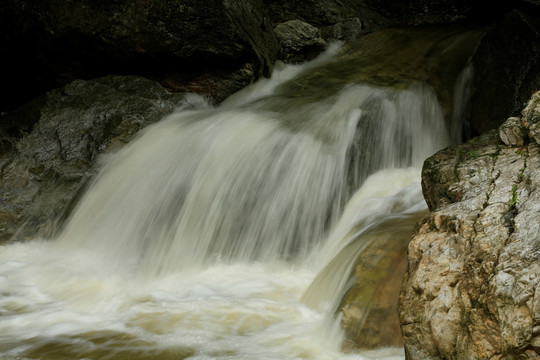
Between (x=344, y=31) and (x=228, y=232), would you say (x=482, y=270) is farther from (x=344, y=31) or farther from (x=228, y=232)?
(x=344, y=31)

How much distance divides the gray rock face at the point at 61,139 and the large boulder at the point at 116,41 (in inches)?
13.7

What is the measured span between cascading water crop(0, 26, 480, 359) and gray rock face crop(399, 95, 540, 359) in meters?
0.63

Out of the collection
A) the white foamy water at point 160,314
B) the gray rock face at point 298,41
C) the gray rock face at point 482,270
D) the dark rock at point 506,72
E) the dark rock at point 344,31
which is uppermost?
the dark rock at point 344,31

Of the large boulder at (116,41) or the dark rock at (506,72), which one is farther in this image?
the large boulder at (116,41)

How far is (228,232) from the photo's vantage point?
5.03 meters

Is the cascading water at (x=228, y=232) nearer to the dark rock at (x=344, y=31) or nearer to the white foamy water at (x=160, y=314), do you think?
the white foamy water at (x=160, y=314)

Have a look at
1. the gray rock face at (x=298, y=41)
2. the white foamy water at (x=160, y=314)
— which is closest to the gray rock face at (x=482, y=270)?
the white foamy water at (x=160, y=314)

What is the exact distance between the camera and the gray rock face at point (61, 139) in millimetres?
5918

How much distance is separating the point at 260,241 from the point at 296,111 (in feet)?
7.57

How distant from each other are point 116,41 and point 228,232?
12.7 ft

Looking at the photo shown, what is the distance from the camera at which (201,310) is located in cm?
382

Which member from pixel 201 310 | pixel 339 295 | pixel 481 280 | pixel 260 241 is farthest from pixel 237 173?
pixel 481 280

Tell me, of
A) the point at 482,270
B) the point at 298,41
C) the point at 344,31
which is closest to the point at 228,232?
the point at 482,270

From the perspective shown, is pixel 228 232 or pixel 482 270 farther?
pixel 228 232
